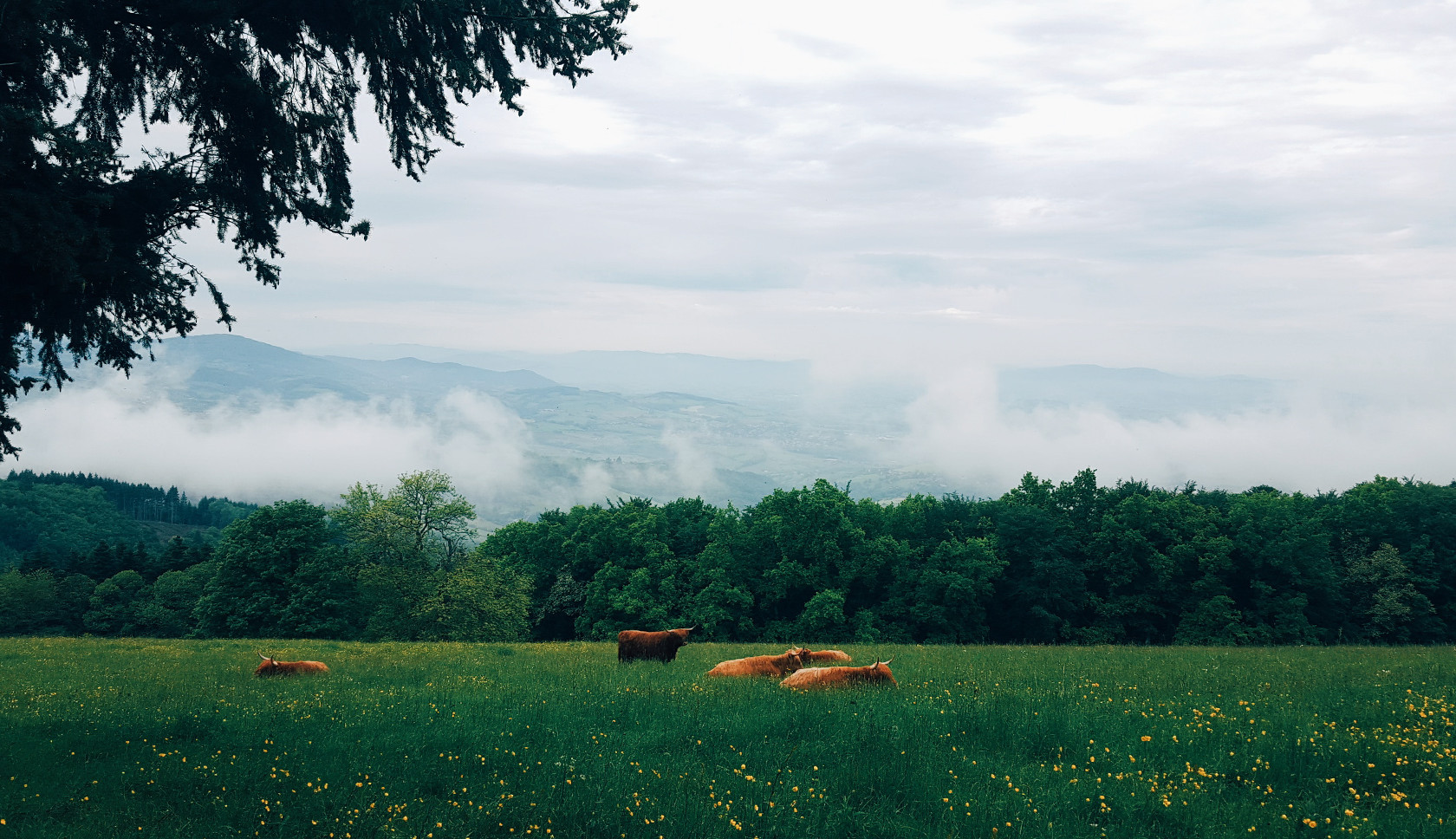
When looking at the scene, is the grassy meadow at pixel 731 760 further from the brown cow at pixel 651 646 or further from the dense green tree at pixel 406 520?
the dense green tree at pixel 406 520

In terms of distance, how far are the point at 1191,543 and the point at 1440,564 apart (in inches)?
618

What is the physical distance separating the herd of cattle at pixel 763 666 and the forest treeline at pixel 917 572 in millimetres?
28442

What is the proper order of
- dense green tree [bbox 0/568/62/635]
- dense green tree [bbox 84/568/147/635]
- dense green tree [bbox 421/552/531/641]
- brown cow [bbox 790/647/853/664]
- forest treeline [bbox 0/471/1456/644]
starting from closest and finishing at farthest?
1. brown cow [bbox 790/647/853/664]
2. dense green tree [bbox 421/552/531/641]
3. forest treeline [bbox 0/471/1456/644]
4. dense green tree [bbox 84/568/147/635]
5. dense green tree [bbox 0/568/62/635]

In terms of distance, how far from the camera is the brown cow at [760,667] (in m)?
16.0

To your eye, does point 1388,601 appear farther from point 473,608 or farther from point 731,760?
point 731,760

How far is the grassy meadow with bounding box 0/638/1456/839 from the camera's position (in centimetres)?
725

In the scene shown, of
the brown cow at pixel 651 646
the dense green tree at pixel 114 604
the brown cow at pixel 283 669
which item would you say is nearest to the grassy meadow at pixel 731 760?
the brown cow at pixel 283 669

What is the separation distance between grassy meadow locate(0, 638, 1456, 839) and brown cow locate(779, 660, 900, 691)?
66cm

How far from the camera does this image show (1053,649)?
2488 centimetres

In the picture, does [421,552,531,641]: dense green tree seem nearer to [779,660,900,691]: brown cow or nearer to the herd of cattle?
the herd of cattle

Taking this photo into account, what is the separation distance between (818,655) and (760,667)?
293cm

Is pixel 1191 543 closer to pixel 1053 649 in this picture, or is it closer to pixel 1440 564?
pixel 1440 564

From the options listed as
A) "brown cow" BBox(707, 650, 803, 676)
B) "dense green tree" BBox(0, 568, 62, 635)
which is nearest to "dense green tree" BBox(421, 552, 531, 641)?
"brown cow" BBox(707, 650, 803, 676)

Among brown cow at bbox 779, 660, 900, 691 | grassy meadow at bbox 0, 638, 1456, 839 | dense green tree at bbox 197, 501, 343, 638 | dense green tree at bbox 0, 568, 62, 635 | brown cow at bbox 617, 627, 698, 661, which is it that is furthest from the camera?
dense green tree at bbox 0, 568, 62, 635
